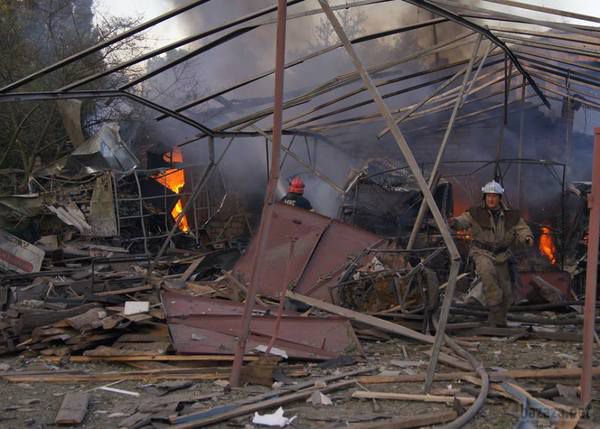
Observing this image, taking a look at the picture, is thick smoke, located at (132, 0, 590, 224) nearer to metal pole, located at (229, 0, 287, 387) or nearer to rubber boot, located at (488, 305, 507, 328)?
rubber boot, located at (488, 305, 507, 328)

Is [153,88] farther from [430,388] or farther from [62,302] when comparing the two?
[430,388]

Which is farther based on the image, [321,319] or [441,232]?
[321,319]

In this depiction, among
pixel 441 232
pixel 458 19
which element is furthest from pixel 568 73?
pixel 441 232

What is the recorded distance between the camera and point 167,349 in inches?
283

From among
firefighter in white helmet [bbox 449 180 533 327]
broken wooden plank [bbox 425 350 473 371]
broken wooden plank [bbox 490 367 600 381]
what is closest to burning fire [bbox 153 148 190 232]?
firefighter in white helmet [bbox 449 180 533 327]

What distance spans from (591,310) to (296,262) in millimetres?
4964

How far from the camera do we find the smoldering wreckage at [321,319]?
5.62m

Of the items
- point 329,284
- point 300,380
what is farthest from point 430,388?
point 329,284

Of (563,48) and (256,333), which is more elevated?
(563,48)

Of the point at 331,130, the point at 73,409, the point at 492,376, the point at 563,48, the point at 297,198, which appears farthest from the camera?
the point at 331,130

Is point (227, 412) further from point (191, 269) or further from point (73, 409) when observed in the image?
point (191, 269)

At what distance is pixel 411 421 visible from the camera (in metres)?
5.18

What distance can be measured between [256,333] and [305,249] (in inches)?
106

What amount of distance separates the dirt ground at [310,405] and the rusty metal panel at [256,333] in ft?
0.88
